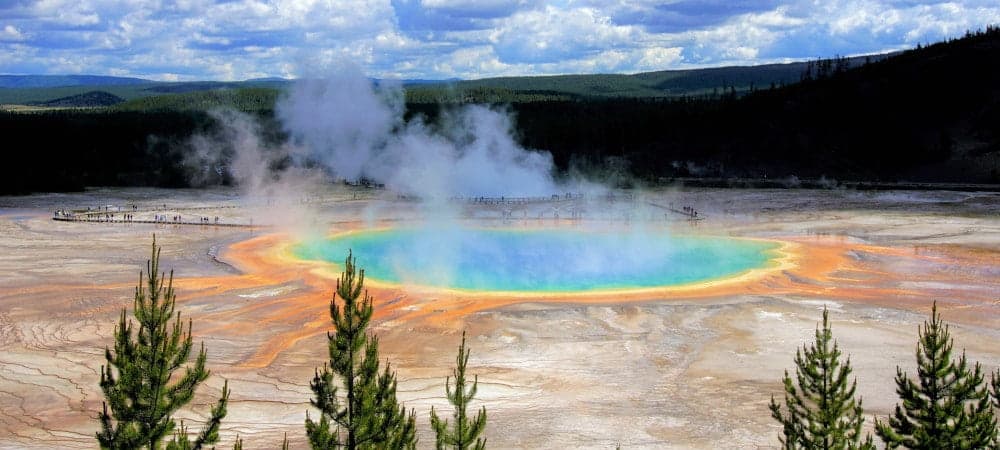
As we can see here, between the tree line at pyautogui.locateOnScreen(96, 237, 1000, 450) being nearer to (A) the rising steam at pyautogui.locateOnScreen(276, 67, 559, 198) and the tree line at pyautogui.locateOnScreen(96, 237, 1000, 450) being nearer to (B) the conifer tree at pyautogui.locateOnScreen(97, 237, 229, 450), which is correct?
(B) the conifer tree at pyautogui.locateOnScreen(97, 237, 229, 450)

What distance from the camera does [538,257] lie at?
2789 centimetres

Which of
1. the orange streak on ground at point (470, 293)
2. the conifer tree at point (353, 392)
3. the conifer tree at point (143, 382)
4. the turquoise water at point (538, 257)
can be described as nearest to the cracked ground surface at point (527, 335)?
the orange streak on ground at point (470, 293)

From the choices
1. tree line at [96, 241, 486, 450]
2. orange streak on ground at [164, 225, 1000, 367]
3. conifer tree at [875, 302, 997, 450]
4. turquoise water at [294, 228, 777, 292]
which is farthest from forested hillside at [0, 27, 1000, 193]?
tree line at [96, 241, 486, 450]

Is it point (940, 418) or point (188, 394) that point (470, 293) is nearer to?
point (188, 394)

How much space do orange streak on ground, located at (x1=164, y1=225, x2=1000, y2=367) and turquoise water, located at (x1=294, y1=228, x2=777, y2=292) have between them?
0.95 metres

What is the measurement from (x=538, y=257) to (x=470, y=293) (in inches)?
246

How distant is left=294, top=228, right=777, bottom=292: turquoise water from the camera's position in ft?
78.1

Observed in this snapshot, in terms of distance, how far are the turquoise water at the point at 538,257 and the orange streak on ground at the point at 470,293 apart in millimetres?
950

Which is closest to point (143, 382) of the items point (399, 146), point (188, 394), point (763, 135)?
point (188, 394)

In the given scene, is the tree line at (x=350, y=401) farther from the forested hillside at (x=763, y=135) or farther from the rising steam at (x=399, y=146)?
the forested hillside at (x=763, y=135)

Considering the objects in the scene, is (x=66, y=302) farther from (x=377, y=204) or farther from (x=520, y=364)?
(x=377, y=204)

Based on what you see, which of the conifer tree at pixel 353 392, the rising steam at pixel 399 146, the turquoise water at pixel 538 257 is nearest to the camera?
the conifer tree at pixel 353 392

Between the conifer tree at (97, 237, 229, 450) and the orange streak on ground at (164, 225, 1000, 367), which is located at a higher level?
the conifer tree at (97, 237, 229, 450)

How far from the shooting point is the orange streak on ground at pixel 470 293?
19.1m
